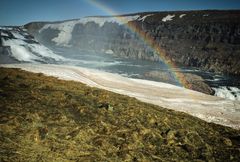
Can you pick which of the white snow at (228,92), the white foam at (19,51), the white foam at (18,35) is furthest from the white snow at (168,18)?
the white snow at (228,92)

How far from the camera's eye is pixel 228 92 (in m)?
29.1

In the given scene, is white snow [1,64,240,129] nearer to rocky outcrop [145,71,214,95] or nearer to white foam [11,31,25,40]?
rocky outcrop [145,71,214,95]

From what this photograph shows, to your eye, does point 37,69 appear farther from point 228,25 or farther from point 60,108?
point 228,25

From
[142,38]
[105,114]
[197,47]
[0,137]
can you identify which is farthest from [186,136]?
[142,38]

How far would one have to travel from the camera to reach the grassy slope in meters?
5.71

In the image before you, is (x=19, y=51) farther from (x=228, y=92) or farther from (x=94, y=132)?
(x=94, y=132)

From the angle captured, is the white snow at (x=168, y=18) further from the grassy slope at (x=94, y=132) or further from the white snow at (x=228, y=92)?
the grassy slope at (x=94, y=132)

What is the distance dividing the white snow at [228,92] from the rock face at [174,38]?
13.8m

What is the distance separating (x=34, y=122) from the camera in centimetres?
680

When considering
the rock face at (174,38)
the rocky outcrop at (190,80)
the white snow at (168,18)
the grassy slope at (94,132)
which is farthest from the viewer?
the white snow at (168,18)

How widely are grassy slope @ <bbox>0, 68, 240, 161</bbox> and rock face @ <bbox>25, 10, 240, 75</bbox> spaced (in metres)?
38.3

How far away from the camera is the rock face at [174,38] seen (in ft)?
167

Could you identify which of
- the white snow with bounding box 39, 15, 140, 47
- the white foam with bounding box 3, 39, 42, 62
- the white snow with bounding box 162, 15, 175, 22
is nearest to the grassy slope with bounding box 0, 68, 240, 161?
the white foam with bounding box 3, 39, 42, 62

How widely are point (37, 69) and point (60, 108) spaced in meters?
12.8
